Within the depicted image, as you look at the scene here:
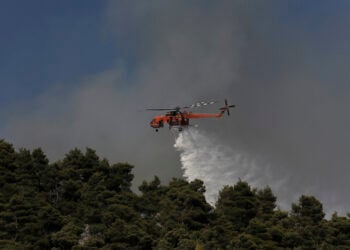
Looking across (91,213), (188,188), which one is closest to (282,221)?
(188,188)

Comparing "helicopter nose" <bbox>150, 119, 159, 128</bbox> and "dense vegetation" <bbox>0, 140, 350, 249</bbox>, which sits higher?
"helicopter nose" <bbox>150, 119, 159, 128</bbox>

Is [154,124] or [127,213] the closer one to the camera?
[127,213]

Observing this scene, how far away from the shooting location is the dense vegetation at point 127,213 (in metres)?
71.6

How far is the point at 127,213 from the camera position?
7856 cm

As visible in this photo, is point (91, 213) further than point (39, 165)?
No

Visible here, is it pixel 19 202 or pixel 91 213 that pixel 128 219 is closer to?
pixel 91 213

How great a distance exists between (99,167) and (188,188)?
49.0 ft

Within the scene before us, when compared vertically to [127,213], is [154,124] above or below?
above

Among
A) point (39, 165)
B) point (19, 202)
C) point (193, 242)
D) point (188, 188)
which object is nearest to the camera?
point (193, 242)

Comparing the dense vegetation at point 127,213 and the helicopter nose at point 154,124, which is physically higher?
the helicopter nose at point 154,124

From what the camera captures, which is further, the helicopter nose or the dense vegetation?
the helicopter nose

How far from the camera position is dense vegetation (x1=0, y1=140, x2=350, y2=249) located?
235ft

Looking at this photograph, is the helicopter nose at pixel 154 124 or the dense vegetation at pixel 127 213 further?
the helicopter nose at pixel 154 124

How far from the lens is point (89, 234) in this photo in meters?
75.1
